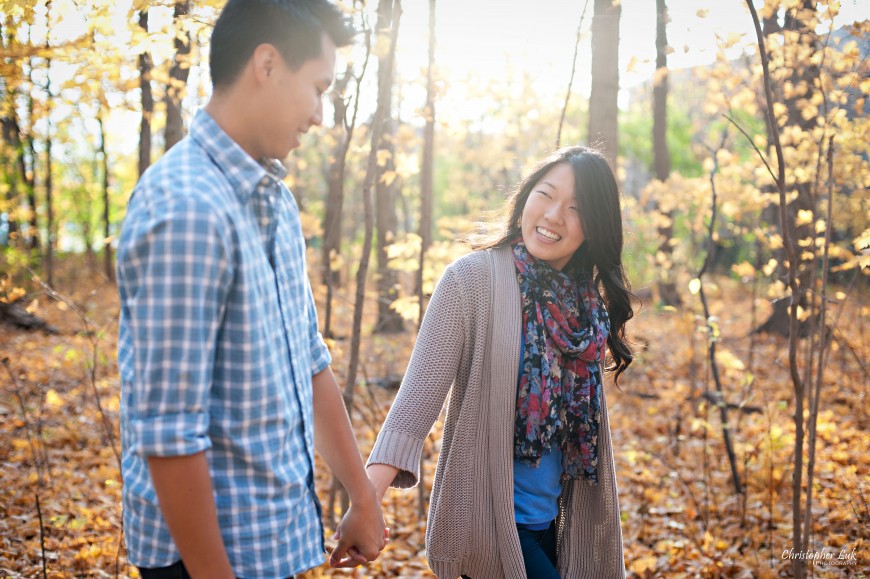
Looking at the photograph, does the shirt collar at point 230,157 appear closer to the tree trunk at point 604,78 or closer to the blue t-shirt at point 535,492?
the blue t-shirt at point 535,492

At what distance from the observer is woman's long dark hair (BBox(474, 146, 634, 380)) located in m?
2.31

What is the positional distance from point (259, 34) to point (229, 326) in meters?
0.56

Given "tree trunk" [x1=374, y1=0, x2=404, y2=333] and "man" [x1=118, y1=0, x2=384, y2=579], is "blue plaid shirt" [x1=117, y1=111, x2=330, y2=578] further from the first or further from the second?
"tree trunk" [x1=374, y1=0, x2=404, y2=333]

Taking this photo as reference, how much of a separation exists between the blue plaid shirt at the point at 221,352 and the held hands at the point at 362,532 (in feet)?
0.69

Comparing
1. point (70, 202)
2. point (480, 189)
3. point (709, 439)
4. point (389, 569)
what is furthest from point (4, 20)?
point (70, 202)

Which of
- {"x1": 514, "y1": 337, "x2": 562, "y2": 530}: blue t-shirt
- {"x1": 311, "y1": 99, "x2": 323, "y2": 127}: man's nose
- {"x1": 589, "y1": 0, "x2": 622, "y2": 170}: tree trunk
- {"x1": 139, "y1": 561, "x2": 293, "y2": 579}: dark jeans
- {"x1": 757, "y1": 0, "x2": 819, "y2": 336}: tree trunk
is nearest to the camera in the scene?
{"x1": 139, "y1": 561, "x2": 293, "y2": 579}: dark jeans

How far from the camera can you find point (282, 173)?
160cm

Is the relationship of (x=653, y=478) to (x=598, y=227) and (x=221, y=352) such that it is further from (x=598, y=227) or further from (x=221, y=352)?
(x=221, y=352)

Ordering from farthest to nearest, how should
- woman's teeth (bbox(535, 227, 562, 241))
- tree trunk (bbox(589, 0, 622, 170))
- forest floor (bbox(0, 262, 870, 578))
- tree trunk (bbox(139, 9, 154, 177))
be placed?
tree trunk (bbox(589, 0, 622, 170)) → forest floor (bbox(0, 262, 870, 578)) → tree trunk (bbox(139, 9, 154, 177)) → woman's teeth (bbox(535, 227, 562, 241))

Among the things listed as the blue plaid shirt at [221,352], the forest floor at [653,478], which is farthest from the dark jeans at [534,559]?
→ the forest floor at [653,478]

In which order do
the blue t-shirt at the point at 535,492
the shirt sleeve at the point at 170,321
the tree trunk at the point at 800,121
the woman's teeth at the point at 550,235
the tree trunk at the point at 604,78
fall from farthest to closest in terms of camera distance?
the tree trunk at the point at 604,78 → the tree trunk at the point at 800,121 → the woman's teeth at the point at 550,235 → the blue t-shirt at the point at 535,492 → the shirt sleeve at the point at 170,321

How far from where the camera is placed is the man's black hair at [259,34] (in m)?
1.41

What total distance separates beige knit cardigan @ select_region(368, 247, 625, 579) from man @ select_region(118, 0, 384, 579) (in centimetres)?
55

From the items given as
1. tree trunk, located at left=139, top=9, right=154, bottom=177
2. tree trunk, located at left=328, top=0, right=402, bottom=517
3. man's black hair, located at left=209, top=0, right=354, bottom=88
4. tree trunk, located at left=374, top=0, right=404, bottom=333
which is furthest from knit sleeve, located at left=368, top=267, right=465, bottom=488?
tree trunk, located at left=139, top=9, right=154, bottom=177
